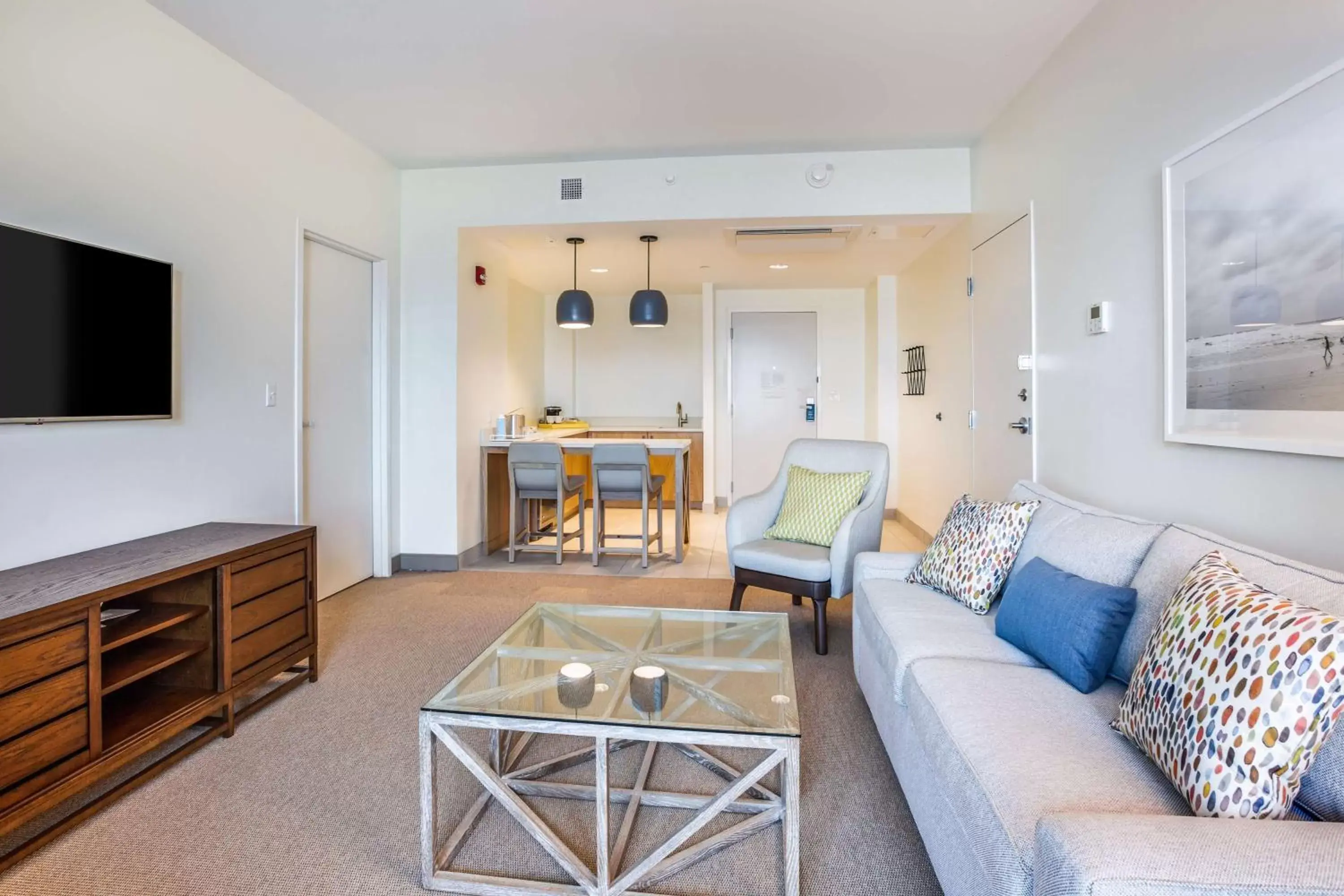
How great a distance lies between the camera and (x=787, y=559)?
9.64 ft

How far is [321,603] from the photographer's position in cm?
363

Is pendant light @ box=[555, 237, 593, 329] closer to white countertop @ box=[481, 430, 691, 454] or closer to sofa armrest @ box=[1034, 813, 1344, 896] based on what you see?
white countertop @ box=[481, 430, 691, 454]

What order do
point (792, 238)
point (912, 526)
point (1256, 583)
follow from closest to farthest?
point (1256, 583) → point (792, 238) → point (912, 526)

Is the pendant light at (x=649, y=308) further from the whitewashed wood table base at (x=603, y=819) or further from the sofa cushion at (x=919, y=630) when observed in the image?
the whitewashed wood table base at (x=603, y=819)

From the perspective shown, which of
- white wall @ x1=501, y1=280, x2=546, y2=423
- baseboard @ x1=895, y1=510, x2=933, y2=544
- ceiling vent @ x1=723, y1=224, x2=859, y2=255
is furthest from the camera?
white wall @ x1=501, y1=280, x2=546, y2=423

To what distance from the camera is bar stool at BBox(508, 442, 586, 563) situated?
15.0 feet

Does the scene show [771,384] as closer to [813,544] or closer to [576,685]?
[813,544]

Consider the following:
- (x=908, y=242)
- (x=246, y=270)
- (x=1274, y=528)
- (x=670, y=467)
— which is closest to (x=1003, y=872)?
(x=1274, y=528)

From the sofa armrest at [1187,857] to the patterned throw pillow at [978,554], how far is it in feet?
3.96

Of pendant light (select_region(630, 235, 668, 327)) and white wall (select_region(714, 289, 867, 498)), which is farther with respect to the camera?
white wall (select_region(714, 289, 867, 498))

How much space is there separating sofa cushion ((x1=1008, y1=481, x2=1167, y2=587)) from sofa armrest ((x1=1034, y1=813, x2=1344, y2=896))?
34.7 inches

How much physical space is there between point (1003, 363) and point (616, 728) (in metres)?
2.97

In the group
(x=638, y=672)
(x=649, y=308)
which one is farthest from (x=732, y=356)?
(x=638, y=672)

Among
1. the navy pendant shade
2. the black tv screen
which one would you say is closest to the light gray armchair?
the navy pendant shade
